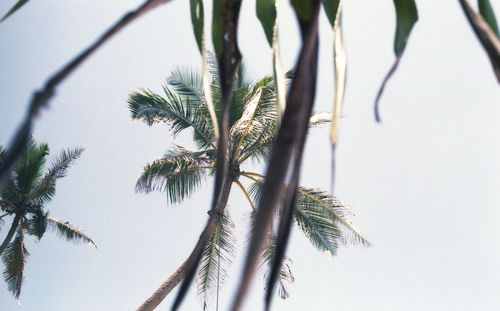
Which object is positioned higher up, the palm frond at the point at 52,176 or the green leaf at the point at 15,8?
the palm frond at the point at 52,176

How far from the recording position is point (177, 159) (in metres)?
9.37

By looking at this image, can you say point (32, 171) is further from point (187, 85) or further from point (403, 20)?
point (403, 20)

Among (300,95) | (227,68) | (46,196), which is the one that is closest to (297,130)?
(300,95)

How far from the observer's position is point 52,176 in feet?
44.7

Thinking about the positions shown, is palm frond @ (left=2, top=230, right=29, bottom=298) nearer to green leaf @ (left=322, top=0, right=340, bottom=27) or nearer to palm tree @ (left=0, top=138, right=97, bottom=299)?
palm tree @ (left=0, top=138, right=97, bottom=299)

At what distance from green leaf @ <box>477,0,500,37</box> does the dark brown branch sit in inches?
17.1

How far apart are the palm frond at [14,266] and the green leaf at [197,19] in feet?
47.8

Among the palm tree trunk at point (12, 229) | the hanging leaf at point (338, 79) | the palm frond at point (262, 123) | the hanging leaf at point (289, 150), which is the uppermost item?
the palm frond at point (262, 123)

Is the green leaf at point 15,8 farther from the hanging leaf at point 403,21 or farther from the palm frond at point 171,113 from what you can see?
the palm frond at point 171,113

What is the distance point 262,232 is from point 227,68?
0.26 metres

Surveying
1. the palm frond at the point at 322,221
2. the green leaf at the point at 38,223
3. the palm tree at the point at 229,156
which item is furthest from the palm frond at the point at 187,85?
the green leaf at the point at 38,223

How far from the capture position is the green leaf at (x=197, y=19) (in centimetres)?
65

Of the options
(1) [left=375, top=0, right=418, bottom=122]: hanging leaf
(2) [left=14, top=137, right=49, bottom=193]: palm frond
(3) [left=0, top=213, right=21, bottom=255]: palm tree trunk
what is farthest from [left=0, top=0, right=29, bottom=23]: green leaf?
(3) [left=0, top=213, right=21, bottom=255]: palm tree trunk

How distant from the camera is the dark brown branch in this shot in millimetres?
335
